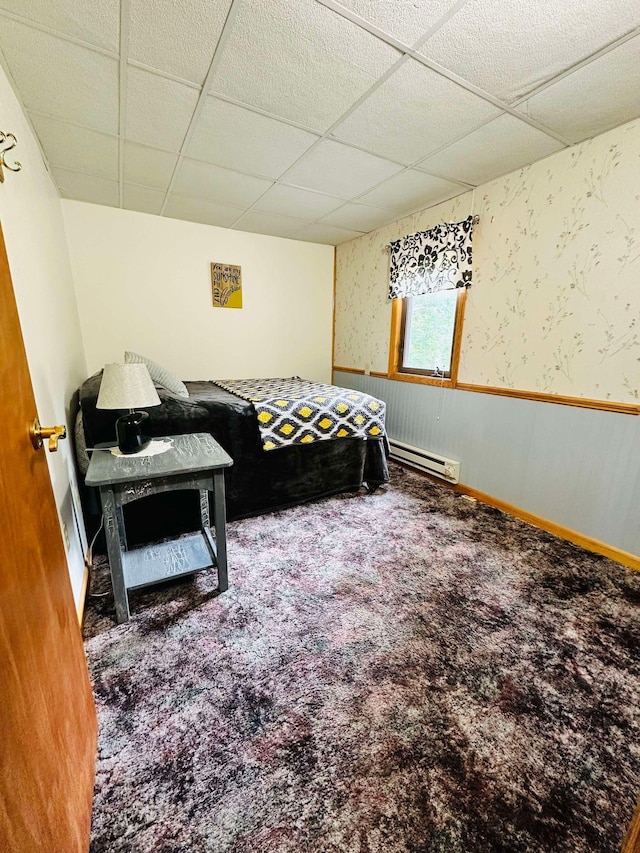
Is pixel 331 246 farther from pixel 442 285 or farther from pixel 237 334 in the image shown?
pixel 442 285

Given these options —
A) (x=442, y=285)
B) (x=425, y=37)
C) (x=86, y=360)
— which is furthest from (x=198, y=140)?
(x=86, y=360)

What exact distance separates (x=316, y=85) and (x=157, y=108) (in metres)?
0.83

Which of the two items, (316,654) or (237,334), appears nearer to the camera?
(316,654)

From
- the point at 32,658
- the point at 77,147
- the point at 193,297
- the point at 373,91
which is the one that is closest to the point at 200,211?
the point at 193,297

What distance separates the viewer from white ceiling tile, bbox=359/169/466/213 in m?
2.46

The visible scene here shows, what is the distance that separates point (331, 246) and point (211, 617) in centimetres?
409

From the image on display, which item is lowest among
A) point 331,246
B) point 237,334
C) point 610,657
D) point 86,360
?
point 610,657

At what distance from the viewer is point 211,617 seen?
153 cm

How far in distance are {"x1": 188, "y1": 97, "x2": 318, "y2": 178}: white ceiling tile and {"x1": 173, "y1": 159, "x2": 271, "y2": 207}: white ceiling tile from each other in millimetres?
118

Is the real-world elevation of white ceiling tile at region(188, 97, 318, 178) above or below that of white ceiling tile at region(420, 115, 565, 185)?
above

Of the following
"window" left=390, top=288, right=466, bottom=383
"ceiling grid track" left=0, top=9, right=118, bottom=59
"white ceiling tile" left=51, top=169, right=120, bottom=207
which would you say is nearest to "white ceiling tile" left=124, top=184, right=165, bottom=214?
"white ceiling tile" left=51, top=169, right=120, bottom=207

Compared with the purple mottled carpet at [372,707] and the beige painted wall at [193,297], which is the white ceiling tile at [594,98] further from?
the beige painted wall at [193,297]

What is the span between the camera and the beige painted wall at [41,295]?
4.44 ft

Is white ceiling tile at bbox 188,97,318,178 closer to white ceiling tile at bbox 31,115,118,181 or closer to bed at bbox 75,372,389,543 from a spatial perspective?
white ceiling tile at bbox 31,115,118,181
